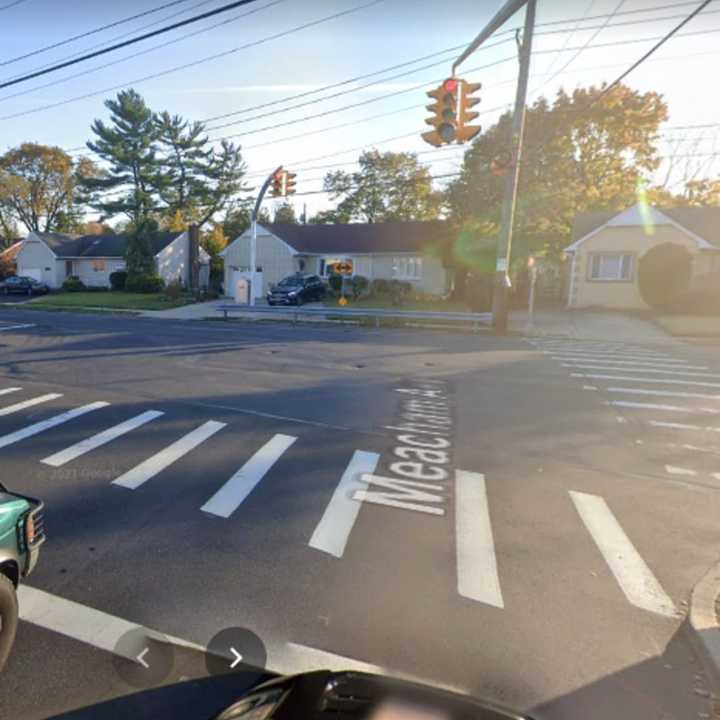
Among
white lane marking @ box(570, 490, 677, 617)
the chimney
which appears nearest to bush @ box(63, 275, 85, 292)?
the chimney

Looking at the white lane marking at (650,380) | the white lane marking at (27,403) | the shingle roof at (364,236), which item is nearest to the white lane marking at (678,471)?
the white lane marking at (650,380)

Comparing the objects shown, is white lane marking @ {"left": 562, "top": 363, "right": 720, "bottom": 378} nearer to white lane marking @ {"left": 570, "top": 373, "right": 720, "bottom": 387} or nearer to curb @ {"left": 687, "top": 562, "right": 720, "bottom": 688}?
white lane marking @ {"left": 570, "top": 373, "right": 720, "bottom": 387}

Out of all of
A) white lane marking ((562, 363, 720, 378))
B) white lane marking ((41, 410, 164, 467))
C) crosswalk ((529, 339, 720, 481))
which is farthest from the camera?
white lane marking ((562, 363, 720, 378))

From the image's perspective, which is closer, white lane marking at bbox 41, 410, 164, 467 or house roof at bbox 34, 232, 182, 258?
white lane marking at bbox 41, 410, 164, 467

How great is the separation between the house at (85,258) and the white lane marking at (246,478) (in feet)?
128

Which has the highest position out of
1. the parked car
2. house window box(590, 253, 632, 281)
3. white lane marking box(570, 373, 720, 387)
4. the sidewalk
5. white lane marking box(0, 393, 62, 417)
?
house window box(590, 253, 632, 281)

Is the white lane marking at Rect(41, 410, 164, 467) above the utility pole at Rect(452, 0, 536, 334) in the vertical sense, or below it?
below

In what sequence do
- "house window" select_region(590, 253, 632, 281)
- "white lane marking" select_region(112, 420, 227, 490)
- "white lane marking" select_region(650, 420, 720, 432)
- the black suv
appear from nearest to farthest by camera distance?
"white lane marking" select_region(112, 420, 227, 490) < "white lane marking" select_region(650, 420, 720, 432) < "house window" select_region(590, 253, 632, 281) < the black suv

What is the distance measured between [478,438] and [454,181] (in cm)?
3019

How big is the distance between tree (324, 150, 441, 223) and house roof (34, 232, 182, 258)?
1747cm

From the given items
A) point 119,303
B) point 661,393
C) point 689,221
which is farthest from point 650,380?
point 119,303

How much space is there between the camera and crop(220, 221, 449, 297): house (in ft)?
104

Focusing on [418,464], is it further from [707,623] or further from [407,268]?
[407,268]

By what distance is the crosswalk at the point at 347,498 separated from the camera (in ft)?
11.2
